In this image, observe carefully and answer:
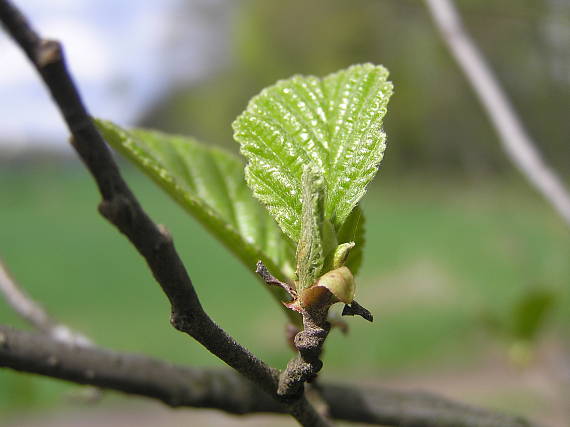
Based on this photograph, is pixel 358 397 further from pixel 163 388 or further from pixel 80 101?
pixel 80 101

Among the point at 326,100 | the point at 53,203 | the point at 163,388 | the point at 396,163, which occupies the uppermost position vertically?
the point at 396,163

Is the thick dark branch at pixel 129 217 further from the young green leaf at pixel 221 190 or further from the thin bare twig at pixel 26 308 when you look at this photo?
the thin bare twig at pixel 26 308

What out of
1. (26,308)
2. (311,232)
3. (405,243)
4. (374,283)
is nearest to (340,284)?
(311,232)

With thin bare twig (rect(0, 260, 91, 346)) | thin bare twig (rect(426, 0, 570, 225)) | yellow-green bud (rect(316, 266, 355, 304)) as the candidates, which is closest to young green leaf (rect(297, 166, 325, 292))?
yellow-green bud (rect(316, 266, 355, 304))

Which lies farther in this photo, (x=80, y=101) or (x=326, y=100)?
(x=326, y=100)

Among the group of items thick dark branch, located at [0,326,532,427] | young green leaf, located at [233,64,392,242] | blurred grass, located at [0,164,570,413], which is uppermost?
blurred grass, located at [0,164,570,413]

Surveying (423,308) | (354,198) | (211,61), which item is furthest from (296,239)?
(211,61)

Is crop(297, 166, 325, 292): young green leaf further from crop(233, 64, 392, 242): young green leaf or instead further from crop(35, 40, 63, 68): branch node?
crop(35, 40, 63, 68): branch node
